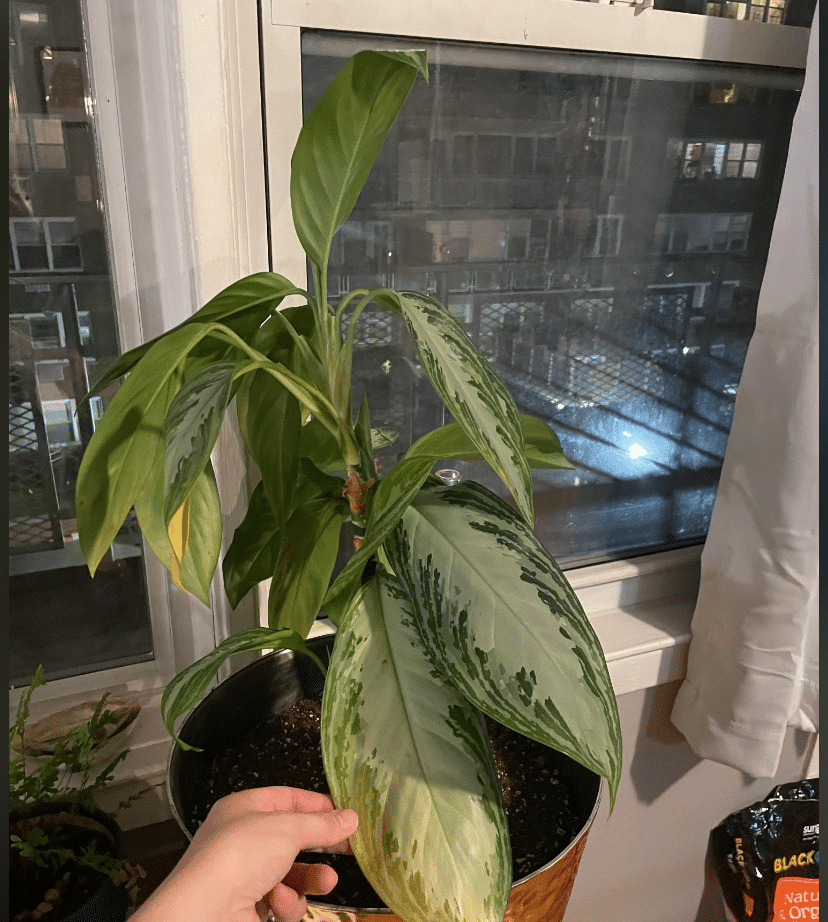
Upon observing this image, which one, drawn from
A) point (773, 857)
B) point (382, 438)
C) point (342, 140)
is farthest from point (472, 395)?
point (773, 857)

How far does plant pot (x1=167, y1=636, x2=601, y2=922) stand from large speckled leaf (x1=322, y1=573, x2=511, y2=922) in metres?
0.07

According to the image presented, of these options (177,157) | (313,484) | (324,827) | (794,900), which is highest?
(177,157)

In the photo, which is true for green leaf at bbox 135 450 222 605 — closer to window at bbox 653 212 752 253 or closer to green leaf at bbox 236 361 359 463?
green leaf at bbox 236 361 359 463

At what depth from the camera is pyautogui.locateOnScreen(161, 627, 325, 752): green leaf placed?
1.73 ft

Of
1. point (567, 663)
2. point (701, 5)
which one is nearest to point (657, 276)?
point (701, 5)

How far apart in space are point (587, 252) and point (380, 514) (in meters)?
0.66

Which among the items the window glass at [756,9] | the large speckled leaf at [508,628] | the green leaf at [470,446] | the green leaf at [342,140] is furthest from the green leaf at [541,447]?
the window glass at [756,9]

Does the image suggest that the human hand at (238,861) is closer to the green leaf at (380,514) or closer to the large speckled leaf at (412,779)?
the large speckled leaf at (412,779)

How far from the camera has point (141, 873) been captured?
0.74 m

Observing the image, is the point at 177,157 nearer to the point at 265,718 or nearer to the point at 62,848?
the point at 265,718

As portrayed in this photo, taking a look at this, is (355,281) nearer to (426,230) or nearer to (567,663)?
(426,230)

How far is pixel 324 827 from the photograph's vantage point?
0.50 m

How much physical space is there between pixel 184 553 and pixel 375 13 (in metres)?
0.61

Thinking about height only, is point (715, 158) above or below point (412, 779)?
above
